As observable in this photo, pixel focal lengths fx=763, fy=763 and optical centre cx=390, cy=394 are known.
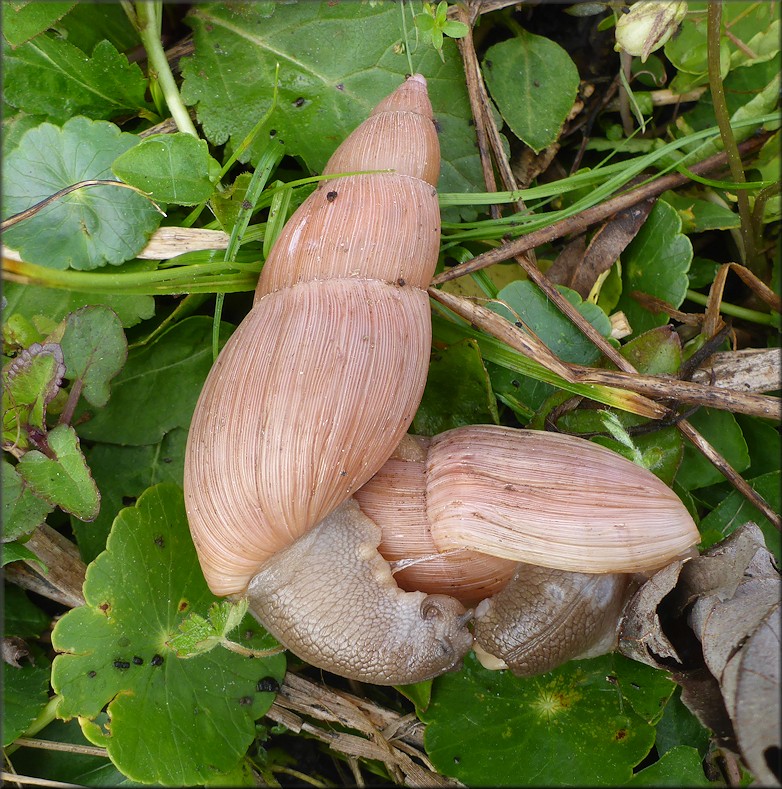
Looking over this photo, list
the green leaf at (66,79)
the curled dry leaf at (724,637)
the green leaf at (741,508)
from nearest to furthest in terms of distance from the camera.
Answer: the curled dry leaf at (724,637) → the green leaf at (66,79) → the green leaf at (741,508)

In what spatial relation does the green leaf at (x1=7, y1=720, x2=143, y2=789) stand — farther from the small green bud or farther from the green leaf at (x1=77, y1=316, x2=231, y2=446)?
the small green bud

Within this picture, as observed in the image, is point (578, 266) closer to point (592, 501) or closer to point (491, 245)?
point (491, 245)

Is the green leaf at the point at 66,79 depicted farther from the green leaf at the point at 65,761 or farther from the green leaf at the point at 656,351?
the green leaf at the point at 65,761

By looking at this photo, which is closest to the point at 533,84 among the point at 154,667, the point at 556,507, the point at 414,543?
the point at 556,507

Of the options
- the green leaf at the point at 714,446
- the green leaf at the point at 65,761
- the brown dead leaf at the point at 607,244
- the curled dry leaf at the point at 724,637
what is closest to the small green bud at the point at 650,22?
the brown dead leaf at the point at 607,244

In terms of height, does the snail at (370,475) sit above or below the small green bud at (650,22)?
below
